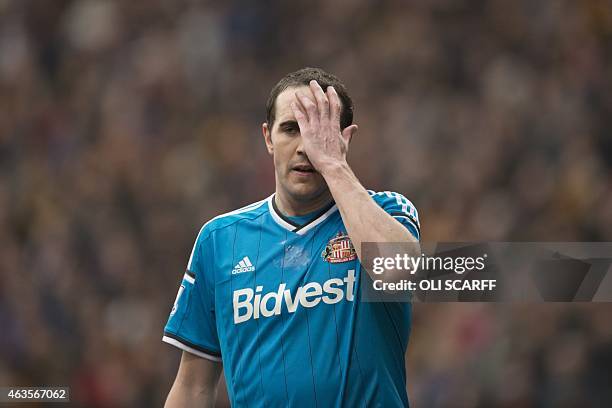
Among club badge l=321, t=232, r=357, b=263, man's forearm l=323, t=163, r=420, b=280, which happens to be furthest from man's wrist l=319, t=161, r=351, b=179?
club badge l=321, t=232, r=357, b=263

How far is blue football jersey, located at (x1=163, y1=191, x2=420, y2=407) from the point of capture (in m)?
3.88

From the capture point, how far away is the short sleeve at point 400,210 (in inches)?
159

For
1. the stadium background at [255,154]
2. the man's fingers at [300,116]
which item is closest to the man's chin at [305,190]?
the man's fingers at [300,116]

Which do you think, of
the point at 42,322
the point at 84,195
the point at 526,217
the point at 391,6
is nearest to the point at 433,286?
the point at 526,217

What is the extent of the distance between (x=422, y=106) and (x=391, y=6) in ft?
6.09

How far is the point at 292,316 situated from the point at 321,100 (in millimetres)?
846

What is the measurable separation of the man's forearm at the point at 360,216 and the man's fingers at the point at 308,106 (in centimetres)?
25

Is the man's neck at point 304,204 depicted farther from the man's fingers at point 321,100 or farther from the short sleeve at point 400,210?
the man's fingers at point 321,100

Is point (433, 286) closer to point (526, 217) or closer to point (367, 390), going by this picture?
point (367, 390)

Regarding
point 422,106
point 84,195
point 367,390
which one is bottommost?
point 367,390

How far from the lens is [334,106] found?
4066 millimetres

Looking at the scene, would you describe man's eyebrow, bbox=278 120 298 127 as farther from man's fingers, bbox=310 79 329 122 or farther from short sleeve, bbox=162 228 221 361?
short sleeve, bbox=162 228 221 361

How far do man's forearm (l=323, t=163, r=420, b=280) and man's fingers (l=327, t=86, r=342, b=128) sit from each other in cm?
23

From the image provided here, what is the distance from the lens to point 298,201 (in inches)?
165
